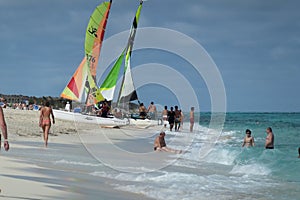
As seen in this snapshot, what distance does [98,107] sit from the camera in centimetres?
2789

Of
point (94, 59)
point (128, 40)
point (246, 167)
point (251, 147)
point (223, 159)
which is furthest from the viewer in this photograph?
point (128, 40)

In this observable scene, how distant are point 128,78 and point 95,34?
173 inches

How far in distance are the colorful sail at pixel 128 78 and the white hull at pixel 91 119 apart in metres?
4.24

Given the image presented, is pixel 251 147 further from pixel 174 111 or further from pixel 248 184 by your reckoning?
pixel 174 111

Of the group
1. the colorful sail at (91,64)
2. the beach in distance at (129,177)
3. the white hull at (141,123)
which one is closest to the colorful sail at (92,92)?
the colorful sail at (91,64)

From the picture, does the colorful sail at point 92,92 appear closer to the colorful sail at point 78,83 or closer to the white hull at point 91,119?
the colorful sail at point 78,83

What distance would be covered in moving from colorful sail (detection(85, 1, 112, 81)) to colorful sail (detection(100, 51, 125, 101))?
2.61 metres

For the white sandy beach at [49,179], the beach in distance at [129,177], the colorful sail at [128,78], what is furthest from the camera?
the colorful sail at [128,78]

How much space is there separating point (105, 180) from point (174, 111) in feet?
55.7

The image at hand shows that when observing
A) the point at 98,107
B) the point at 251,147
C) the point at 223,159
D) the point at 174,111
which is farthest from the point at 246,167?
the point at 98,107

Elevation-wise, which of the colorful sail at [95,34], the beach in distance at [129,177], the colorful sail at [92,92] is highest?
the colorful sail at [95,34]

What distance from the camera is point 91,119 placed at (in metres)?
24.3

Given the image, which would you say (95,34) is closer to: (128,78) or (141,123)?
(128,78)

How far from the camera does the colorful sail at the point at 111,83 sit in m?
30.2
